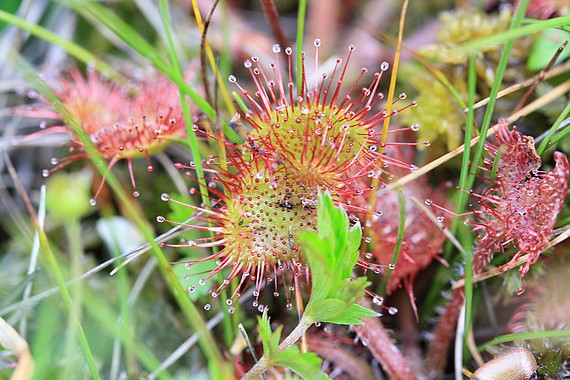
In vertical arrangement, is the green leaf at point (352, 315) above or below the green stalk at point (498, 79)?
below

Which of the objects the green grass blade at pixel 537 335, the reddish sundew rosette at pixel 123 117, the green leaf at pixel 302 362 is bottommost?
the green grass blade at pixel 537 335

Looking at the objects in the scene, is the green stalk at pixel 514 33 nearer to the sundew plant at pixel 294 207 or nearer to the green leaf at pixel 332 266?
the sundew plant at pixel 294 207

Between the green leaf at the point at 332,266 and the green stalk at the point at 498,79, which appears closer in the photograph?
the green leaf at the point at 332,266

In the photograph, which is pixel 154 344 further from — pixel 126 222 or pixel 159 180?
pixel 159 180

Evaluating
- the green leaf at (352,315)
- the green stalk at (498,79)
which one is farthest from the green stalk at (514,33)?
the green leaf at (352,315)

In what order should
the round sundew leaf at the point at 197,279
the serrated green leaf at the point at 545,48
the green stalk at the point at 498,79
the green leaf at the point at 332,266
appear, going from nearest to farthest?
1. the green leaf at the point at 332,266
2. the green stalk at the point at 498,79
3. the round sundew leaf at the point at 197,279
4. the serrated green leaf at the point at 545,48

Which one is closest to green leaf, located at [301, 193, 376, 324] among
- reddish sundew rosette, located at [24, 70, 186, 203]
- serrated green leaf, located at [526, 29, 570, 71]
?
reddish sundew rosette, located at [24, 70, 186, 203]

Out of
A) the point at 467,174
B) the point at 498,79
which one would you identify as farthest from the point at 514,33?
the point at 467,174

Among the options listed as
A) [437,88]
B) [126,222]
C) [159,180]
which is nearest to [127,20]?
[159,180]

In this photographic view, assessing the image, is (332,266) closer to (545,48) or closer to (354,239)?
(354,239)
